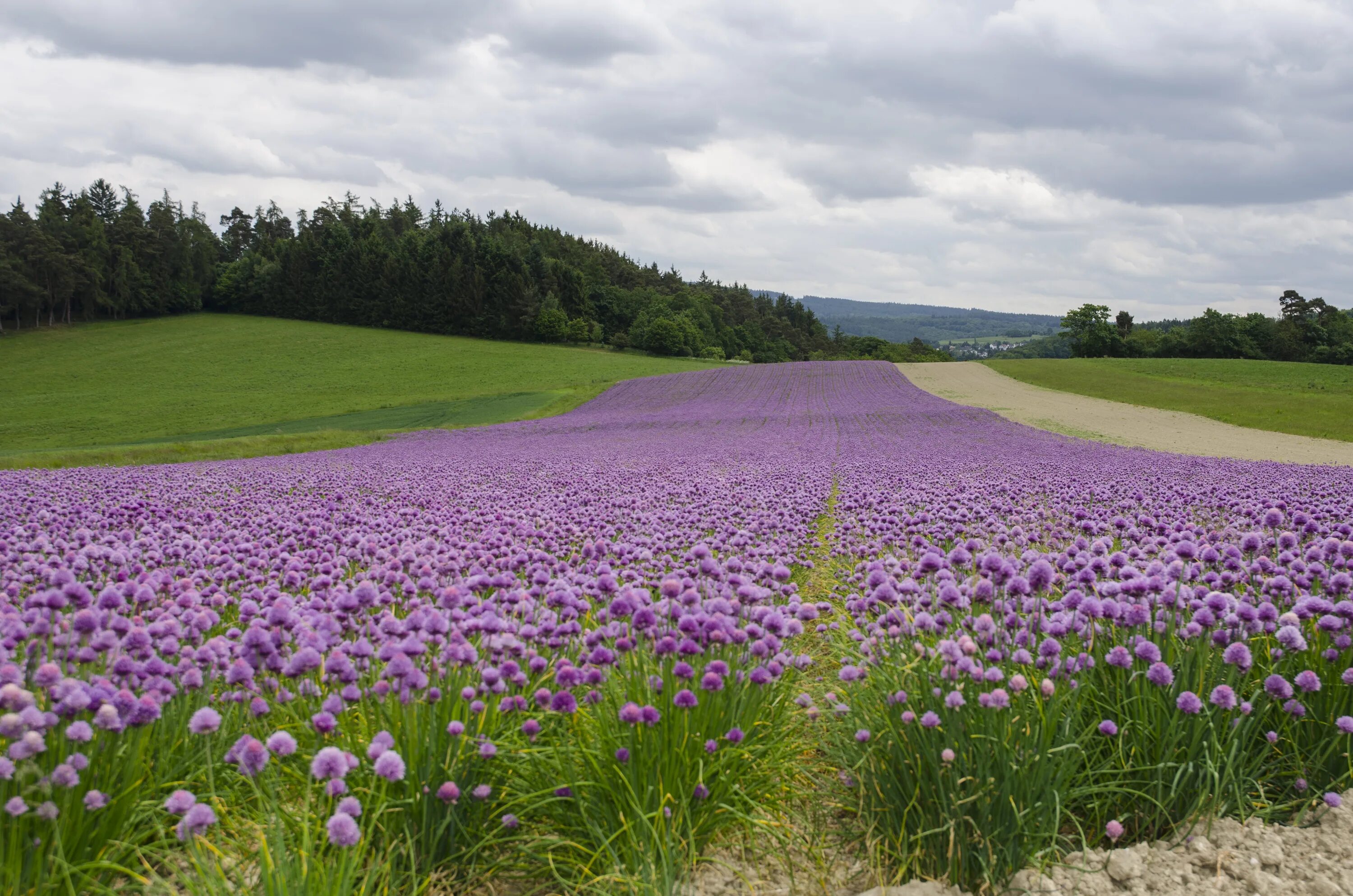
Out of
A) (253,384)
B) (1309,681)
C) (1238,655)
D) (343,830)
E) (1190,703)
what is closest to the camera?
(343,830)

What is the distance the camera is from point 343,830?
8.18ft

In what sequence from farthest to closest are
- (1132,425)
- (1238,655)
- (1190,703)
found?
1. (1132,425)
2. (1238,655)
3. (1190,703)

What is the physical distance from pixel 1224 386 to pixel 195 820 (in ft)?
214

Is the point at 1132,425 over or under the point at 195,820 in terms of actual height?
over

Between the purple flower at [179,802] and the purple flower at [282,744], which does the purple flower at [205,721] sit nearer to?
the purple flower at [282,744]

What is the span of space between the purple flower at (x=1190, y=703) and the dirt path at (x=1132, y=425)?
21522 mm

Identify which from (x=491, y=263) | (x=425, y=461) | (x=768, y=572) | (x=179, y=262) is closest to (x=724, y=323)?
(x=491, y=263)

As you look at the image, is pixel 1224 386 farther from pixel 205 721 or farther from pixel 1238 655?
pixel 205 721

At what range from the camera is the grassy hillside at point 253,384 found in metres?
36.4

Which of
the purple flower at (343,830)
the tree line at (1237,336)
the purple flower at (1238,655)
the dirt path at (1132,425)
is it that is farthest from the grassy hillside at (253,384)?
the tree line at (1237,336)

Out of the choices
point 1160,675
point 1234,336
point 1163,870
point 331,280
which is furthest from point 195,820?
point 1234,336

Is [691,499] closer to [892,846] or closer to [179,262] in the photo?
[892,846]

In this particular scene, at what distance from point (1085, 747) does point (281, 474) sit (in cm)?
1469

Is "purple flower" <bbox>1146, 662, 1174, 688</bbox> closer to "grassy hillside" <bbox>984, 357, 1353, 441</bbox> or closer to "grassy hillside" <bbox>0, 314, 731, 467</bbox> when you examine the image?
"grassy hillside" <bbox>0, 314, 731, 467</bbox>
